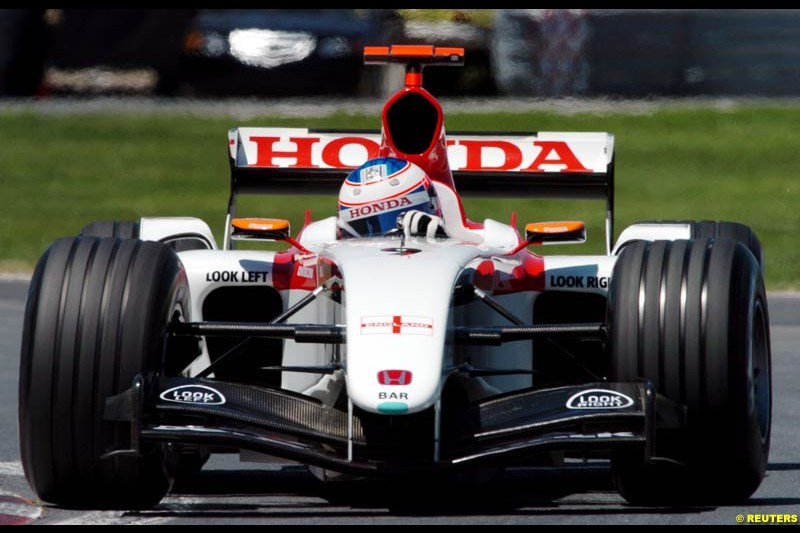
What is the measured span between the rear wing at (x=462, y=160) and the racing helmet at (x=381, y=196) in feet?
6.64

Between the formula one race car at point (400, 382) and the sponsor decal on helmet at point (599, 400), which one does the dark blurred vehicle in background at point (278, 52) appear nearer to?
the formula one race car at point (400, 382)

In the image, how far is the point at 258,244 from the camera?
18.2 metres

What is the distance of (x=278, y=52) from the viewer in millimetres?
26750

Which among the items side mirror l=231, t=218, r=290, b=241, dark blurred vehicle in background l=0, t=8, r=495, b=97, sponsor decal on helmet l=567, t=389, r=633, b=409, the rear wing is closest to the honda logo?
sponsor decal on helmet l=567, t=389, r=633, b=409

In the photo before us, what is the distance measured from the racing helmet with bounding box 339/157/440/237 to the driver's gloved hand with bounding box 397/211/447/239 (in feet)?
0.22

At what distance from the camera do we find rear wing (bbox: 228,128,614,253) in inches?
416

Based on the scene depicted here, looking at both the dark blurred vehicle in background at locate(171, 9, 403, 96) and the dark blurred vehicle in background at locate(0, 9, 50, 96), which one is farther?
the dark blurred vehicle in background at locate(0, 9, 50, 96)

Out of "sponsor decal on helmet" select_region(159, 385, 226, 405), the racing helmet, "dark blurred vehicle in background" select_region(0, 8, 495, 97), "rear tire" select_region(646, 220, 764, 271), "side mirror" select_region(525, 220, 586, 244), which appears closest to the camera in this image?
"sponsor decal on helmet" select_region(159, 385, 226, 405)

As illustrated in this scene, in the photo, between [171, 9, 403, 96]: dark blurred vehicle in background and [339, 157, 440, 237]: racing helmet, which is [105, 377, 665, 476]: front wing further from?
[171, 9, 403, 96]: dark blurred vehicle in background

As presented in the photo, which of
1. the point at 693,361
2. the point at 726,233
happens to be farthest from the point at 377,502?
the point at 726,233

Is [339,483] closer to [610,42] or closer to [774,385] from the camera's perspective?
[774,385]

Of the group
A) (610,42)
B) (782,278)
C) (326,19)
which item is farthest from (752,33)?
(782,278)

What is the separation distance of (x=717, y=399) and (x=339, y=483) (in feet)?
6.40

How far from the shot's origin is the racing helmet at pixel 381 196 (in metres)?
8.45
